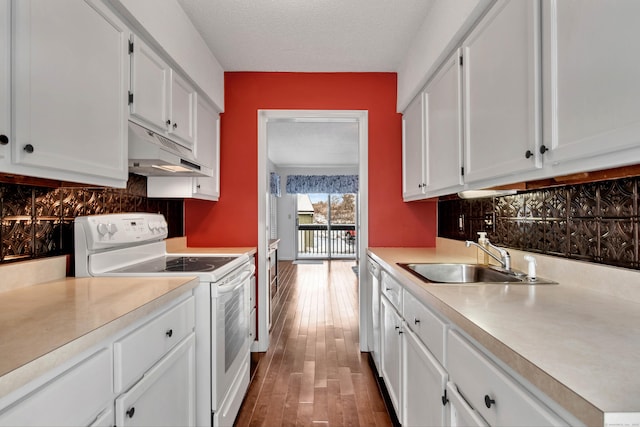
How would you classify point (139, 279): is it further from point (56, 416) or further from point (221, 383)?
point (56, 416)

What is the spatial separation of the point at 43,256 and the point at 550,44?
2.21 m

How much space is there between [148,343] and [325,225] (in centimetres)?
822

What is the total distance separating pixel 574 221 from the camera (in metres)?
1.48

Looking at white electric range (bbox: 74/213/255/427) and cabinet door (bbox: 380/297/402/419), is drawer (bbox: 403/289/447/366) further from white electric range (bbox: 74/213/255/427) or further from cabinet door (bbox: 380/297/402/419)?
white electric range (bbox: 74/213/255/427)

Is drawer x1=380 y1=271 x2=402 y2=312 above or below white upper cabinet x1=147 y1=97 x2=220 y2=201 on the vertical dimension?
below

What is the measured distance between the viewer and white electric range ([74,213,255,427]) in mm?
1733

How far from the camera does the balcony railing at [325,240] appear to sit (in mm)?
9414

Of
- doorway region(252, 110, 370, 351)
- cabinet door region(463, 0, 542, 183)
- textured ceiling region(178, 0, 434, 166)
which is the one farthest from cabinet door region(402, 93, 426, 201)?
cabinet door region(463, 0, 542, 183)

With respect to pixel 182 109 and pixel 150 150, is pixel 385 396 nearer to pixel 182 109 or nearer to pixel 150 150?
pixel 150 150

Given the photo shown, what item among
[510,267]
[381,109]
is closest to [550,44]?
[510,267]

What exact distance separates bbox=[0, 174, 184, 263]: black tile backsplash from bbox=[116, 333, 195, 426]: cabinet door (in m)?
0.79

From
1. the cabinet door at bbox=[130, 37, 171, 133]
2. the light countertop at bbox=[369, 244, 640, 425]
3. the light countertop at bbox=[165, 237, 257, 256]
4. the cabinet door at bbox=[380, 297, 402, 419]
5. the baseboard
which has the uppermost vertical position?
the cabinet door at bbox=[130, 37, 171, 133]

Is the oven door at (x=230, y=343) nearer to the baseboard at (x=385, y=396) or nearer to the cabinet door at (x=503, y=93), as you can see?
the baseboard at (x=385, y=396)

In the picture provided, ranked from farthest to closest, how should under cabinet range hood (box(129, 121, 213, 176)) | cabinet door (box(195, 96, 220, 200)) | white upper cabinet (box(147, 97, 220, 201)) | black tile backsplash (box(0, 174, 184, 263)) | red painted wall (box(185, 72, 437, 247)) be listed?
red painted wall (box(185, 72, 437, 247)) → cabinet door (box(195, 96, 220, 200)) → white upper cabinet (box(147, 97, 220, 201)) → under cabinet range hood (box(129, 121, 213, 176)) → black tile backsplash (box(0, 174, 184, 263))
